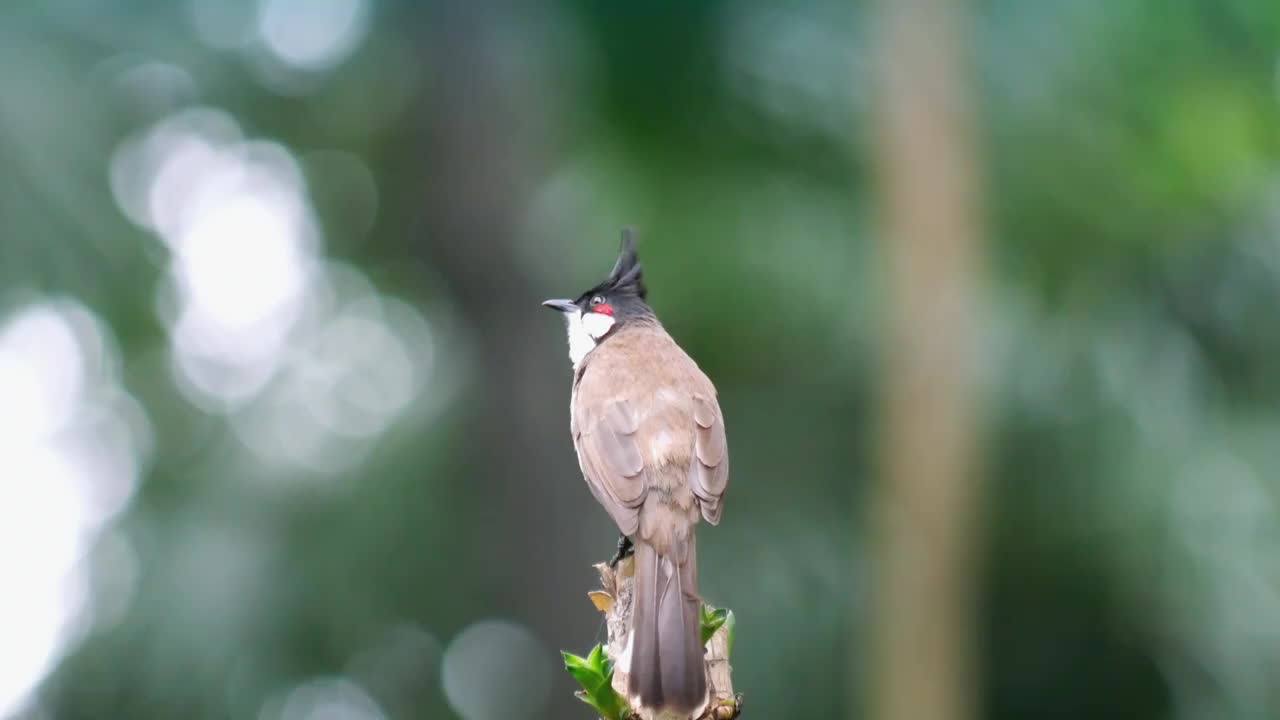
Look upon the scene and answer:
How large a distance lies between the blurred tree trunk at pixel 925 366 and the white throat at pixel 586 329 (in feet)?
7.30

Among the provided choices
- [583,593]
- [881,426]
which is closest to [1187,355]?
[881,426]

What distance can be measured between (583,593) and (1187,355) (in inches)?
181

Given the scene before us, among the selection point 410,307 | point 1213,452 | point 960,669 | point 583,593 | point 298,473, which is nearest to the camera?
point 960,669

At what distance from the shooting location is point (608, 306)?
13.1ft

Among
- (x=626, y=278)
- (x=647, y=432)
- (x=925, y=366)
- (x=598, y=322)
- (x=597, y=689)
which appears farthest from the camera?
(x=925, y=366)

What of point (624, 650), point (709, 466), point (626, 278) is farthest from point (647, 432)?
point (624, 650)

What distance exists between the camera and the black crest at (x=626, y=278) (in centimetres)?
384

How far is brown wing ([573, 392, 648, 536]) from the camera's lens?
322 centimetres

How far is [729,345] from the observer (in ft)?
30.3

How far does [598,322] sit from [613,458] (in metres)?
0.76

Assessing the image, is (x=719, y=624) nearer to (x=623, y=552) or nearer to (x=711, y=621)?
(x=711, y=621)

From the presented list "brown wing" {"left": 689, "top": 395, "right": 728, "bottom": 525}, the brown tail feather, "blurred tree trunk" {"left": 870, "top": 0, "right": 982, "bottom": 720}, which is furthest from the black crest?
"blurred tree trunk" {"left": 870, "top": 0, "right": 982, "bottom": 720}

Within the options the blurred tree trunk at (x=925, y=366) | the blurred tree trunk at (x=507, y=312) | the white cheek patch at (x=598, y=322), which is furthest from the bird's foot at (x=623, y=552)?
the blurred tree trunk at (x=507, y=312)

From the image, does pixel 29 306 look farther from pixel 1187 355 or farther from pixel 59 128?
pixel 1187 355
